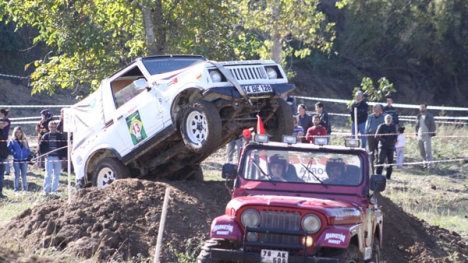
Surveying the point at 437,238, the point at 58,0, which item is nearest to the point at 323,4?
A: the point at 58,0

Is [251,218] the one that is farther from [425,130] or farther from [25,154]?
[425,130]

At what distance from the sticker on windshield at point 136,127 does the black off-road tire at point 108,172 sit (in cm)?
55

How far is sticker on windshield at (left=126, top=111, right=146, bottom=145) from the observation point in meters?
14.6

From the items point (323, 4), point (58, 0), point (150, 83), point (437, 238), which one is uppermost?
point (323, 4)

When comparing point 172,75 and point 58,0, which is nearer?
point 172,75

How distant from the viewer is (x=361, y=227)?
1020 centimetres

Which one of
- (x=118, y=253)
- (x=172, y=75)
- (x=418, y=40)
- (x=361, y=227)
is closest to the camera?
(x=361, y=227)

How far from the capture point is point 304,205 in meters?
9.69

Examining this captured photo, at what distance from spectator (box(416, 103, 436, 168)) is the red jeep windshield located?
12141 millimetres

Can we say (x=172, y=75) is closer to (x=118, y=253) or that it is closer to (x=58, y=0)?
Result: (x=118, y=253)

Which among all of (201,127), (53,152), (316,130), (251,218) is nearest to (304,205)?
(251,218)

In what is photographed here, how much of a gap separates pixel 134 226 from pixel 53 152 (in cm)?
651

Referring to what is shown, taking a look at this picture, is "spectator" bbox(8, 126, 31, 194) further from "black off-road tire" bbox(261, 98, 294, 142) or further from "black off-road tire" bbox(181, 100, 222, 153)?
"black off-road tire" bbox(261, 98, 294, 142)

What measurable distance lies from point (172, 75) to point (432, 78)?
28.2 m
